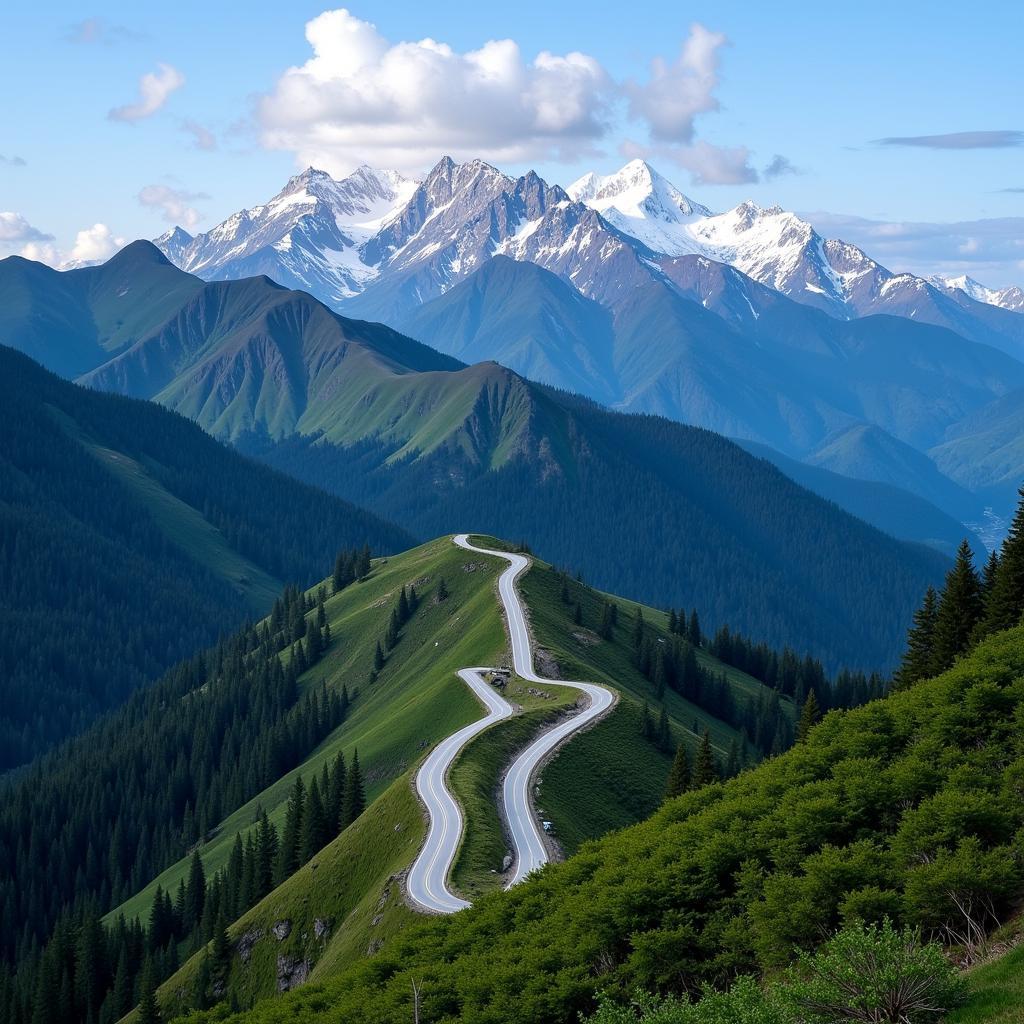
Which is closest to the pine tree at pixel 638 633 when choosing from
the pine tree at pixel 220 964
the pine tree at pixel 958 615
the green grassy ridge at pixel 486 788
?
the green grassy ridge at pixel 486 788

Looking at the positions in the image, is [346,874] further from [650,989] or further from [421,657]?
[421,657]

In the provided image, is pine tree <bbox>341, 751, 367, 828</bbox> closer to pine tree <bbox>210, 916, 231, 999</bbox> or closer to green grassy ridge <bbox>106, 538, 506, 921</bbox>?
green grassy ridge <bbox>106, 538, 506, 921</bbox>

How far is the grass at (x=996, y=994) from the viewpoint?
3222 cm

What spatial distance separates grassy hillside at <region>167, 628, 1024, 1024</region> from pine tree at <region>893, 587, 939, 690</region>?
22231 mm

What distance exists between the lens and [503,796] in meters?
99.3

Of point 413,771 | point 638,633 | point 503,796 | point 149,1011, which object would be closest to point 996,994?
point 503,796

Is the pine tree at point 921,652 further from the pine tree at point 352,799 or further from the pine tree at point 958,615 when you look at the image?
the pine tree at point 352,799

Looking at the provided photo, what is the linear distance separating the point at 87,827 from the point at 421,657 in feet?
192

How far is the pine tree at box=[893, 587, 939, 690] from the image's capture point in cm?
9038

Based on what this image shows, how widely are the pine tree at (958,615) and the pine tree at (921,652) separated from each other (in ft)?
3.46

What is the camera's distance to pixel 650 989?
49312mm

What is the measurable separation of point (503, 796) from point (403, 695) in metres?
64.7

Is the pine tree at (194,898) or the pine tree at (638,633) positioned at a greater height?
the pine tree at (638,633)

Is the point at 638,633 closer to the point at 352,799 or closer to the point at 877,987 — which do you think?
the point at 352,799
